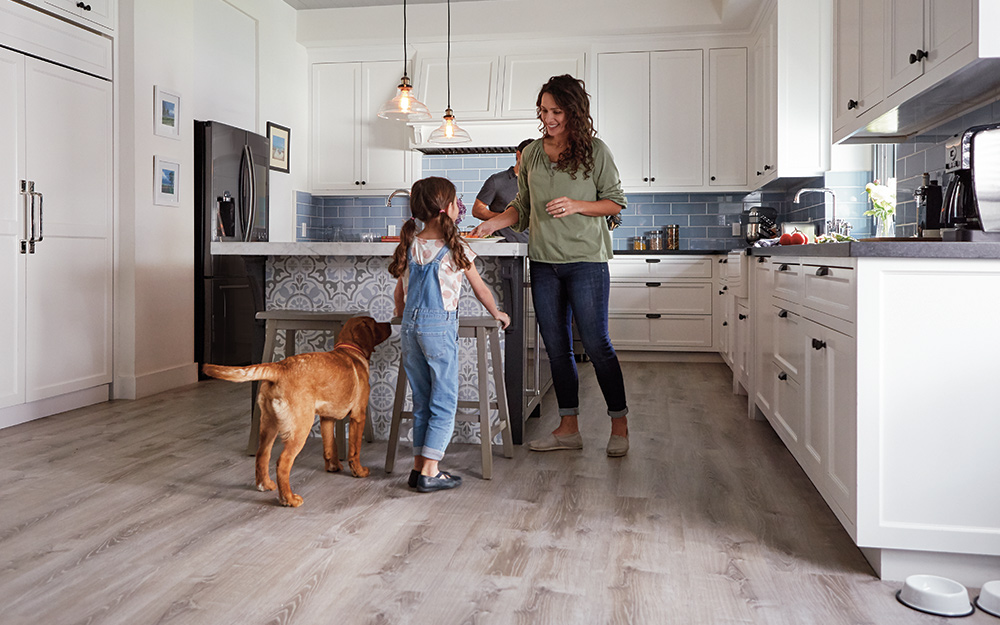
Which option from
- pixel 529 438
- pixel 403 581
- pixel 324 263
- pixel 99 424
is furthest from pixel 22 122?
pixel 403 581

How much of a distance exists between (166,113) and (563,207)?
281 centimetres

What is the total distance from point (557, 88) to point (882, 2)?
112 centimetres

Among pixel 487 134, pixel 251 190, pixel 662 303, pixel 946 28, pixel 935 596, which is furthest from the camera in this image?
pixel 487 134

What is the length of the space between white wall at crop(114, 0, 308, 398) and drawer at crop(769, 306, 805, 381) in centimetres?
334

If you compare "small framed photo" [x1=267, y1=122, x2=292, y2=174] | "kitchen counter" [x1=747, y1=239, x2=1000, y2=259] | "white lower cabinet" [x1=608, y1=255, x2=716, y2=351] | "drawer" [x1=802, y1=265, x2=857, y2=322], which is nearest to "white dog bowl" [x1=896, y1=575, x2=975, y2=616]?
"drawer" [x1=802, y1=265, x2=857, y2=322]

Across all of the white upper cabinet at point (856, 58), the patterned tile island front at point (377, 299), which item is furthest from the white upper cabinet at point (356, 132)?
the white upper cabinet at point (856, 58)

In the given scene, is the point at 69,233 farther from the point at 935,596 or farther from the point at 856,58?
the point at 935,596

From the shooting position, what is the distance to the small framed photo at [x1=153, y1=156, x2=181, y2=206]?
4.38 metres

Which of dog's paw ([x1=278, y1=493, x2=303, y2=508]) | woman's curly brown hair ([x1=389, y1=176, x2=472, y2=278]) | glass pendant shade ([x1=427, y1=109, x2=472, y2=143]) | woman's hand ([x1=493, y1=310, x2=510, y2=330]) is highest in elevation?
glass pendant shade ([x1=427, y1=109, x2=472, y2=143])

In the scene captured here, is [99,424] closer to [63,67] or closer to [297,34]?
[63,67]

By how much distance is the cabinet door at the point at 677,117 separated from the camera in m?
5.99

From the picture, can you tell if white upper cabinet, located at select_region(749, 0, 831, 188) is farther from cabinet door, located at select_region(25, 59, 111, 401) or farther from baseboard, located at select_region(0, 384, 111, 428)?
baseboard, located at select_region(0, 384, 111, 428)

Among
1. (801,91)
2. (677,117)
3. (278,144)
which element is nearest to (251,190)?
(278,144)

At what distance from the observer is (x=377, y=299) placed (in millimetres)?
3191
